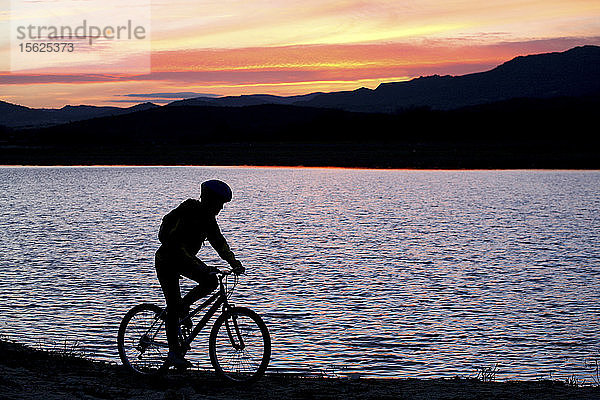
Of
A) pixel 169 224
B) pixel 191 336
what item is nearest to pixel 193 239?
pixel 169 224

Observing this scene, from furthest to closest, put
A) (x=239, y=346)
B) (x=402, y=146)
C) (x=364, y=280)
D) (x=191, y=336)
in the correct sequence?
(x=402, y=146), (x=364, y=280), (x=239, y=346), (x=191, y=336)

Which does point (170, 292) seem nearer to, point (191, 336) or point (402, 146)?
point (191, 336)

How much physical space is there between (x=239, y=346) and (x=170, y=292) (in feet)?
3.11

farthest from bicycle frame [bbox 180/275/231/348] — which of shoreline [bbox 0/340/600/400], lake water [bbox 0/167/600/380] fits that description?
lake water [bbox 0/167/600/380]

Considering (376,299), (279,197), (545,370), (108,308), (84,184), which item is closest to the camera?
(545,370)

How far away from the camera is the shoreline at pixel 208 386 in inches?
323

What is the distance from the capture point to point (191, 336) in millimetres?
8945

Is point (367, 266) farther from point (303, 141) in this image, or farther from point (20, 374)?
point (303, 141)

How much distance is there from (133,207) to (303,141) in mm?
87533

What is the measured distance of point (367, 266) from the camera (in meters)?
18.6

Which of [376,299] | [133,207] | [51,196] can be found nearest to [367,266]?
[376,299]

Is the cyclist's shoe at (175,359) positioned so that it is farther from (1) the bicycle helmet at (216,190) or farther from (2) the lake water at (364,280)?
(1) the bicycle helmet at (216,190)

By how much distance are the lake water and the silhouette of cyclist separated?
82.6 inches

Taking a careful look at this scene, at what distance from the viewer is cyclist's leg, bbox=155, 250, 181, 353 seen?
8.72 metres
